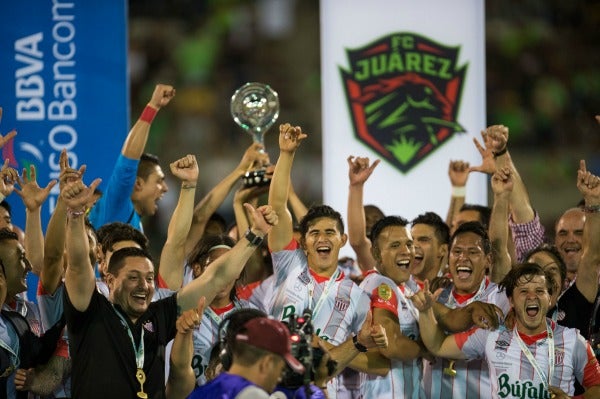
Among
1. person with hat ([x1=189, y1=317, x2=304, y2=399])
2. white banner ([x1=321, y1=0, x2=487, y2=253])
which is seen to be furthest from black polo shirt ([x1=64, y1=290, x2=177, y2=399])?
white banner ([x1=321, y1=0, x2=487, y2=253])

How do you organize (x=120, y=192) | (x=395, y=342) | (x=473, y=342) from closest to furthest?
(x=473, y=342) → (x=395, y=342) → (x=120, y=192)

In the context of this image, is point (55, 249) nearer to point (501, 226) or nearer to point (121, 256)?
point (121, 256)

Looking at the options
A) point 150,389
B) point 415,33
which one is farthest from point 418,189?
point 150,389

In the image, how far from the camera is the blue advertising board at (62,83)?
7590mm

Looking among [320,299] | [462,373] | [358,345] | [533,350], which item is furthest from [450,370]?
[358,345]

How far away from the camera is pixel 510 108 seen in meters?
10.5

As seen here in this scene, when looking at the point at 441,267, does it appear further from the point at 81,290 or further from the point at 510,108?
the point at 510,108

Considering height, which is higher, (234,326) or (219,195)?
(219,195)

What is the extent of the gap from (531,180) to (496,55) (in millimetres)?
1029

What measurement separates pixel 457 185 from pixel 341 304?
6.92 feet

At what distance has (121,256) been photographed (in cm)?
536

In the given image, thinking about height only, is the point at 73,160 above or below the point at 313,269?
above

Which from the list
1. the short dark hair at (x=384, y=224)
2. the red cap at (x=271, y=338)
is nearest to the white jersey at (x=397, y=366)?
the short dark hair at (x=384, y=224)

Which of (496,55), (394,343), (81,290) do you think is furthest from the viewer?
(496,55)
